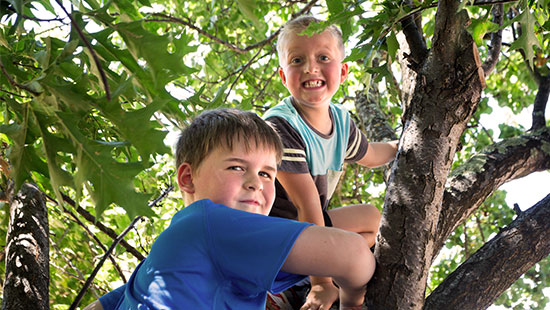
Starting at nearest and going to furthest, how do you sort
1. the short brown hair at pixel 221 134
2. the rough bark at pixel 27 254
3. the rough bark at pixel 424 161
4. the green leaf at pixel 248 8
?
the green leaf at pixel 248 8
the rough bark at pixel 424 161
the short brown hair at pixel 221 134
the rough bark at pixel 27 254

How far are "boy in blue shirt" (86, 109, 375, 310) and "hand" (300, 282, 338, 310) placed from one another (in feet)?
0.57

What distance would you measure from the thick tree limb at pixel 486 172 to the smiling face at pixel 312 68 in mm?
632

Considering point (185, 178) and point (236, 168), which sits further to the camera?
point (185, 178)

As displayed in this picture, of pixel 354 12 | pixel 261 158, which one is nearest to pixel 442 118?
pixel 354 12

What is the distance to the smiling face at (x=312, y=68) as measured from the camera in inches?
92.7

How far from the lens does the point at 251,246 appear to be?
1.23m

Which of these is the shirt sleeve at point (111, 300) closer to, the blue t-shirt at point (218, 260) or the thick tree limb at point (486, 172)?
the blue t-shirt at point (218, 260)

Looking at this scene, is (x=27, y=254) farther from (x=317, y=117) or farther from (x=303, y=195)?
(x=317, y=117)

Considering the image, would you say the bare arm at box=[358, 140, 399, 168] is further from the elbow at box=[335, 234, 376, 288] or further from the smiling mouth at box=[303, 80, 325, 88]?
the elbow at box=[335, 234, 376, 288]

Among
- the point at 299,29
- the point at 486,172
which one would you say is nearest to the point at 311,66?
the point at 299,29

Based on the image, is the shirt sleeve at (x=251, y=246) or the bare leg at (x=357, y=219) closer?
the shirt sleeve at (x=251, y=246)

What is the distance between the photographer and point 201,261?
129cm

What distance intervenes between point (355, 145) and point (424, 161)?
994 millimetres


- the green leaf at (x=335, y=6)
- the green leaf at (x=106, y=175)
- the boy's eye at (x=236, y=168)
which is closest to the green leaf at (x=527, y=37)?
the green leaf at (x=335, y=6)
